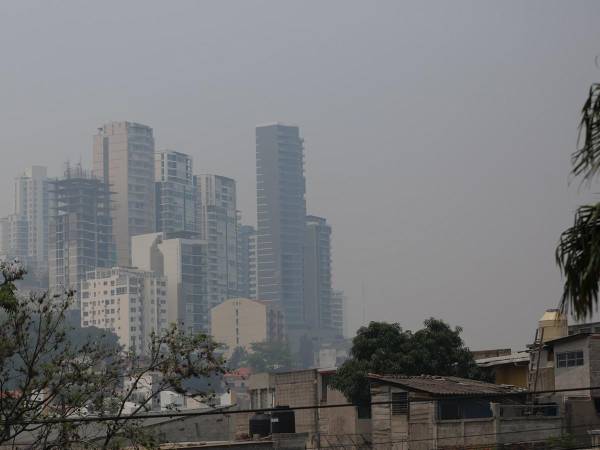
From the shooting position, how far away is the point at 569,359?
189ft

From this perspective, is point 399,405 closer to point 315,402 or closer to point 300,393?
point 315,402

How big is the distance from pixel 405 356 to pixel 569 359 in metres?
15.4

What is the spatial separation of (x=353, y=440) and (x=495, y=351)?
17081 millimetres

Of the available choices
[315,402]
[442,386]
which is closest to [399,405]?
[442,386]

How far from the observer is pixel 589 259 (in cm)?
890

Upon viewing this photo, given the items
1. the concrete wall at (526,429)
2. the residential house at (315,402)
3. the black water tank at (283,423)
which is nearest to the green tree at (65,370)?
the concrete wall at (526,429)

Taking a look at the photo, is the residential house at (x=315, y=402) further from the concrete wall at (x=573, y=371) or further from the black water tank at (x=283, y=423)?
the concrete wall at (x=573, y=371)

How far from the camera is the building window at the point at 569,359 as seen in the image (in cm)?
5675

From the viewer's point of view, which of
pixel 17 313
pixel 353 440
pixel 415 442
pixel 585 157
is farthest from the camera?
pixel 353 440

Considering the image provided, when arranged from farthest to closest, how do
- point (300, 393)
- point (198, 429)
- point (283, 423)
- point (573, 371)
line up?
point (300, 393), point (198, 429), point (573, 371), point (283, 423)

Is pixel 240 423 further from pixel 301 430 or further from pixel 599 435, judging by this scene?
pixel 599 435

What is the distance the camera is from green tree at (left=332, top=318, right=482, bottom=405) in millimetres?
70812

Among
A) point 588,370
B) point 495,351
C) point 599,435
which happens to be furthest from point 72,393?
Answer: point 495,351

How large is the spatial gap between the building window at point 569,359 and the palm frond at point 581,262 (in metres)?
48.9
